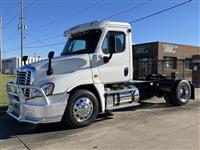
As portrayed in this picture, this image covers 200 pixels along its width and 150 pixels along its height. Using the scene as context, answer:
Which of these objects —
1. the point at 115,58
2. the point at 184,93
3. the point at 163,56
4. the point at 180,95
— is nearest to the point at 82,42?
the point at 115,58

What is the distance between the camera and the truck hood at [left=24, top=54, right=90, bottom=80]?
675 cm

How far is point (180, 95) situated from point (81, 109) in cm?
458

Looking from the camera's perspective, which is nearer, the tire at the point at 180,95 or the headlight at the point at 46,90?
the headlight at the point at 46,90

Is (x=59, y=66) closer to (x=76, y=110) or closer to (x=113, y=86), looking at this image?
(x=76, y=110)

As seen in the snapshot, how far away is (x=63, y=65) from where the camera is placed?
6992mm

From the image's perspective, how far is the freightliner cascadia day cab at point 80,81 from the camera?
657 cm

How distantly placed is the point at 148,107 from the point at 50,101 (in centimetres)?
436

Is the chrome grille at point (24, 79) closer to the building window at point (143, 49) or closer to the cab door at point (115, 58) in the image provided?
the cab door at point (115, 58)

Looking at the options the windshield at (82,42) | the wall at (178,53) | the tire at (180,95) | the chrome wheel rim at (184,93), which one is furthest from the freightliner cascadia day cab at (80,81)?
the wall at (178,53)

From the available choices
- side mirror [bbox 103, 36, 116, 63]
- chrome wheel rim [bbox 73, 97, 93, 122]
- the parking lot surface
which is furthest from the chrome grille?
side mirror [bbox 103, 36, 116, 63]

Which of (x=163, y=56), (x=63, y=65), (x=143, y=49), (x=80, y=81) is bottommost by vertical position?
(x=80, y=81)

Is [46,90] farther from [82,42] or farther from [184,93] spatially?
[184,93]

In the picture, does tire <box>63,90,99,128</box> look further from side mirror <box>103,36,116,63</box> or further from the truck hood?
side mirror <box>103,36,116,63</box>

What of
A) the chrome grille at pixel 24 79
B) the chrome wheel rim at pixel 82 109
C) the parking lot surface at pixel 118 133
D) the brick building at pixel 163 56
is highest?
the brick building at pixel 163 56
